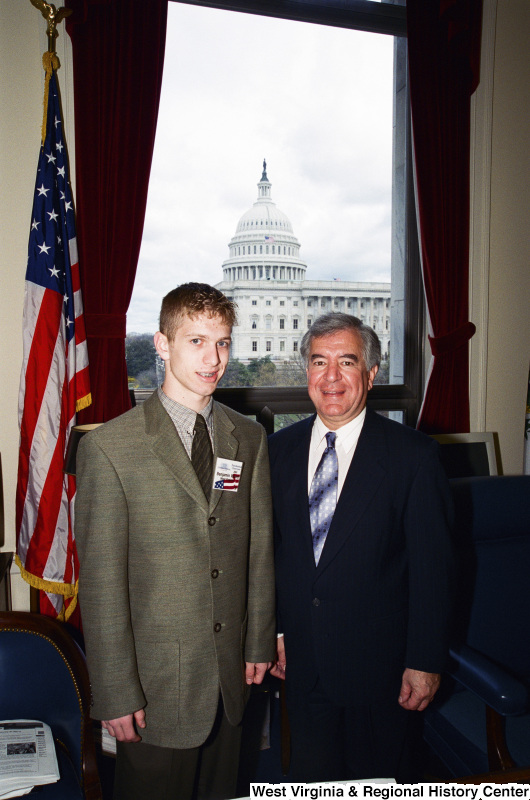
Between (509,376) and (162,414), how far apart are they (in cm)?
279

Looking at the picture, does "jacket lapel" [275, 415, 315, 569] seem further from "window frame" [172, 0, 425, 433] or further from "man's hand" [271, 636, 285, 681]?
"window frame" [172, 0, 425, 433]

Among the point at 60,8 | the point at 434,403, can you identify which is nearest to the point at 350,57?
the point at 60,8

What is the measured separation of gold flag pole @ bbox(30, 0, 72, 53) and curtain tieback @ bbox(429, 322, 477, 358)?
2410 millimetres

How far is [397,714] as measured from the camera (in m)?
1.61

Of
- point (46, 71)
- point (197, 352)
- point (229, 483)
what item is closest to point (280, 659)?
point (229, 483)

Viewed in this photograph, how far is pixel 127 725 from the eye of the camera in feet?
4.51

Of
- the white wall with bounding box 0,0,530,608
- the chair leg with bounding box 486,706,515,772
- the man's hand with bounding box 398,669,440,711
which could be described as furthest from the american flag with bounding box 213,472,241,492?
the white wall with bounding box 0,0,530,608

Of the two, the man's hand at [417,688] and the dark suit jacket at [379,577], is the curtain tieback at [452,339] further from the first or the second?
the man's hand at [417,688]

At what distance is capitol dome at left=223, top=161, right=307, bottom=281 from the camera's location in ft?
10.6

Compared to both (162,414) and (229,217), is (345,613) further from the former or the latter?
(229,217)

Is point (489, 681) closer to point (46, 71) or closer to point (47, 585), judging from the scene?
point (47, 585)

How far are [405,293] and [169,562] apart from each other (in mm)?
2635

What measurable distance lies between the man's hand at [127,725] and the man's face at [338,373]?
36.5 inches

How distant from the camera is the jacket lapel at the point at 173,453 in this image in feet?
4.58
